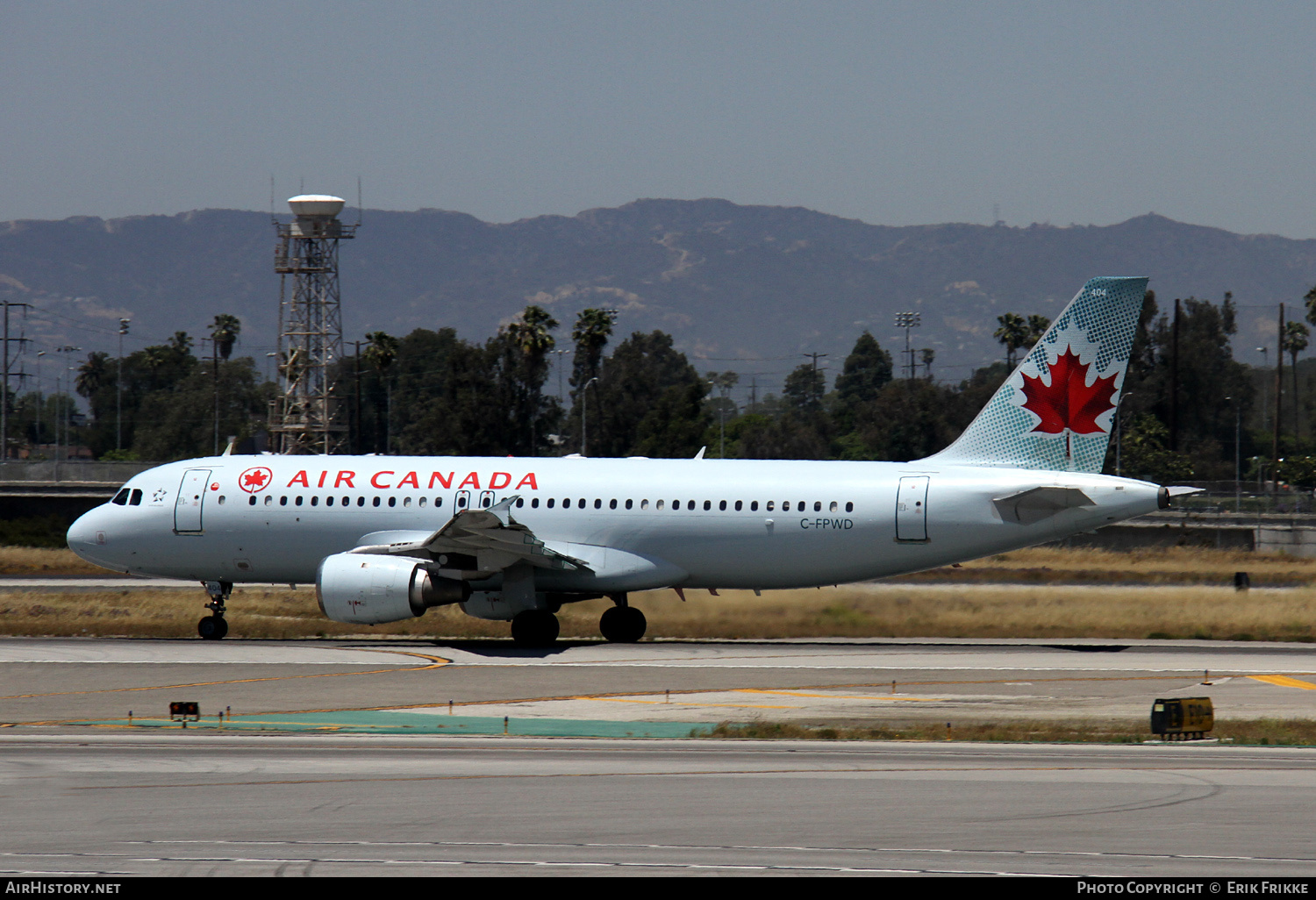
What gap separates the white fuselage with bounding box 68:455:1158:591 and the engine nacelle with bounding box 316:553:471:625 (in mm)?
1731

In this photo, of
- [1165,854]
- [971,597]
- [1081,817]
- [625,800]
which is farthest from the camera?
[971,597]

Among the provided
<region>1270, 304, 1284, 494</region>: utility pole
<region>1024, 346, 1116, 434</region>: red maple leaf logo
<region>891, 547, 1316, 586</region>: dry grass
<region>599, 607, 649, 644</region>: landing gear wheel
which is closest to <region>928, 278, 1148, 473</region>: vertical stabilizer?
<region>1024, 346, 1116, 434</region>: red maple leaf logo

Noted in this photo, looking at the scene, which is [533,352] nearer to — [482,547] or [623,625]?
[623,625]

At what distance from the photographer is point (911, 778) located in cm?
1516

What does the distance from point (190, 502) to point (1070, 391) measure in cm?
1891

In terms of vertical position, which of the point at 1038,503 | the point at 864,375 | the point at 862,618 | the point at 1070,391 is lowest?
the point at 862,618

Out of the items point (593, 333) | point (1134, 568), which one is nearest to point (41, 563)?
point (1134, 568)

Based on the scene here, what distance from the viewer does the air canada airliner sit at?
94.2 feet

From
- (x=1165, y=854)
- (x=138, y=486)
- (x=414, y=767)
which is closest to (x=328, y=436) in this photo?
(x=138, y=486)

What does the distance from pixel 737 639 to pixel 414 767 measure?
17139mm

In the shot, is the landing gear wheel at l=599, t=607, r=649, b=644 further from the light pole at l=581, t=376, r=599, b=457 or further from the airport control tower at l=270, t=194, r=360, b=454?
the airport control tower at l=270, t=194, r=360, b=454

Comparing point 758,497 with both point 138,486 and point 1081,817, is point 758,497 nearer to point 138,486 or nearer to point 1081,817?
point 138,486

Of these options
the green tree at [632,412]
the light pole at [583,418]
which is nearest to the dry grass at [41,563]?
the light pole at [583,418]

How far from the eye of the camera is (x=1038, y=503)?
28.6m
